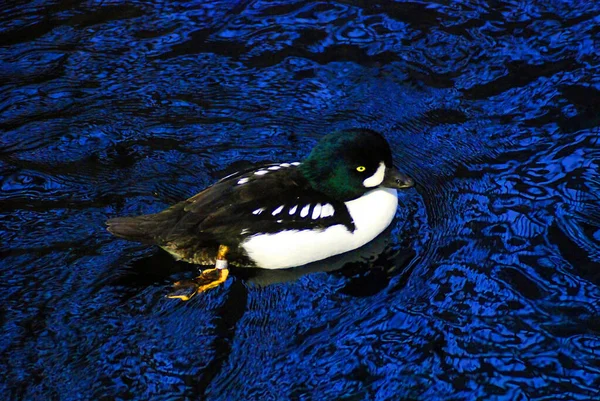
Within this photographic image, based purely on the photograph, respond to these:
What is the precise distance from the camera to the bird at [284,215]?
5.86 meters

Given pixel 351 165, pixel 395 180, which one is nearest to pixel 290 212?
pixel 351 165

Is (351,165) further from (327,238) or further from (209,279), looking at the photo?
(209,279)

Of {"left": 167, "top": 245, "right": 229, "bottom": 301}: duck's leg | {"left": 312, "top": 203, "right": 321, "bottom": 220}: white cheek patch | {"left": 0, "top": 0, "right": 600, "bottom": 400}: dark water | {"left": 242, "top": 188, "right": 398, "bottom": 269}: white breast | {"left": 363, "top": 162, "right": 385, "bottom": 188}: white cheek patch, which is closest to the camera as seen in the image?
{"left": 0, "top": 0, "right": 600, "bottom": 400}: dark water

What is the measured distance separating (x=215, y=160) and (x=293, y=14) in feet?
8.53

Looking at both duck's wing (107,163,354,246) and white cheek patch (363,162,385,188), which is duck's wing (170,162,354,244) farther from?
white cheek patch (363,162,385,188)

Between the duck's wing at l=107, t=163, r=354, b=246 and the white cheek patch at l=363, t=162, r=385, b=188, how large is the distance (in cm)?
33

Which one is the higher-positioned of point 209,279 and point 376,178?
point 376,178

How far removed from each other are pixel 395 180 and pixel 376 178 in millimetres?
147

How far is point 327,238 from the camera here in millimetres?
6008

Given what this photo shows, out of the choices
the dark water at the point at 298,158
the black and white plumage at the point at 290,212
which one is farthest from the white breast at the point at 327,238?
the dark water at the point at 298,158

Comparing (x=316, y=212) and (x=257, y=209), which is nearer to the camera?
(x=257, y=209)

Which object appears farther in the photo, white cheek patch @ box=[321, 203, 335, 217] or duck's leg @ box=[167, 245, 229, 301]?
white cheek patch @ box=[321, 203, 335, 217]

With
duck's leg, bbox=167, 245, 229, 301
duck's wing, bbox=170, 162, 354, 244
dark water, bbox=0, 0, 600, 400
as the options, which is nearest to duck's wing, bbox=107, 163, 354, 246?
duck's wing, bbox=170, 162, 354, 244

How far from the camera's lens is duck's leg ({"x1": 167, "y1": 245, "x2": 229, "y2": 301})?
5.77 metres
